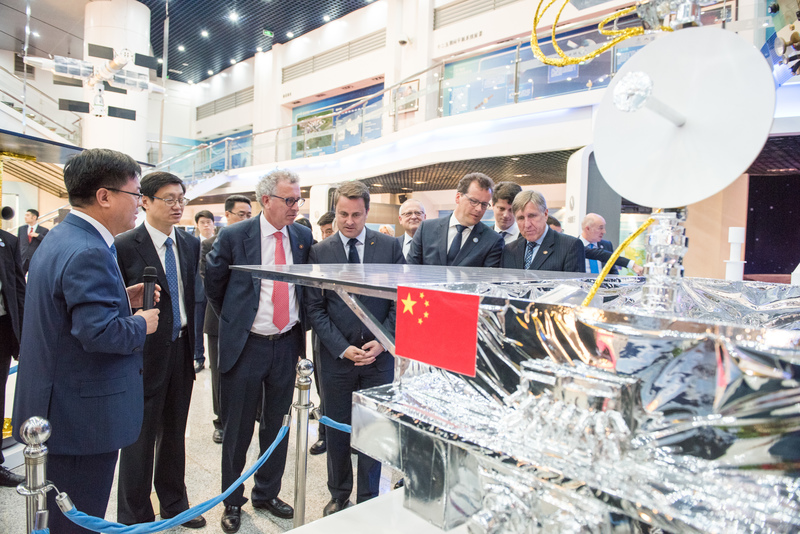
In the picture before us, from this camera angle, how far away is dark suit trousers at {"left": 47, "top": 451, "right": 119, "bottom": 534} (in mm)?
1529

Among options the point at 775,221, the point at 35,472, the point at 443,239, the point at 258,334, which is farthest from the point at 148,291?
the point at 775,221

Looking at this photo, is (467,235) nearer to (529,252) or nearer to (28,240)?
(529,252)

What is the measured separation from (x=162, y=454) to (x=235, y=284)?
0.87m

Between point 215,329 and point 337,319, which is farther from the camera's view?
point 215,329

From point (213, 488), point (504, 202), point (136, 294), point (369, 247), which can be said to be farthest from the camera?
point (504, 202)

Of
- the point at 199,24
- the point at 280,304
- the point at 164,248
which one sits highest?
the point at 199,24

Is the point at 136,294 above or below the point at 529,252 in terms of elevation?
below

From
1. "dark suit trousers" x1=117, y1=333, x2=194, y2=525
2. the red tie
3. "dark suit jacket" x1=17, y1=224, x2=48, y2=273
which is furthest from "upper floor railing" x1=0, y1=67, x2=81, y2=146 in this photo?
the red tie

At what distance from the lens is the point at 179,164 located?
12500 mm

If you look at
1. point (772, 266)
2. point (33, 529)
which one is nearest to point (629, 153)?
point (33, 529)

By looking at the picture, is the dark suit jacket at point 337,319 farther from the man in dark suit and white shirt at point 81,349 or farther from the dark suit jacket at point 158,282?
the man in dark suit and white shirt at point 81,349

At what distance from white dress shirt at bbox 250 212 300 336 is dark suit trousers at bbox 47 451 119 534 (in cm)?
82

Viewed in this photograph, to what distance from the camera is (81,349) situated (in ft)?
5.04

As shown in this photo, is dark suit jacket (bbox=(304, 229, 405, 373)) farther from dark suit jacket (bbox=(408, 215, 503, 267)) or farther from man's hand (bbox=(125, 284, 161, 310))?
man's hand (bbox=(125, 284, 161, 310))
